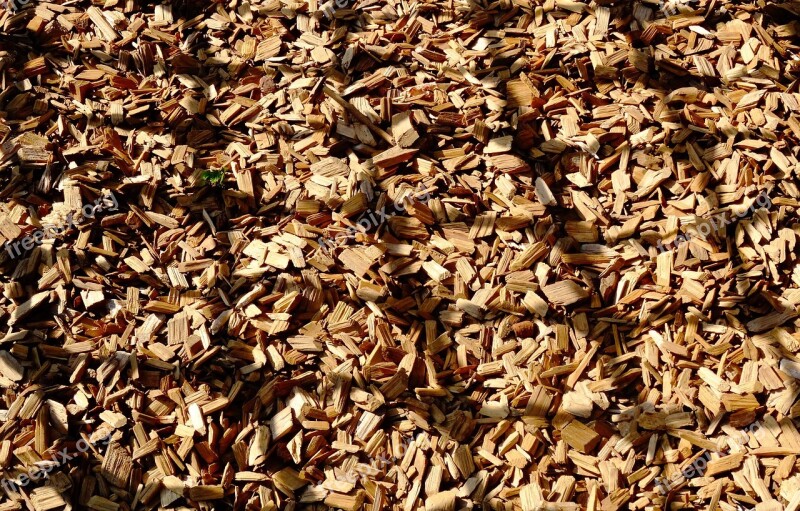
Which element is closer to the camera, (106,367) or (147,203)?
(106,367)

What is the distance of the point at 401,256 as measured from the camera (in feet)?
9.58

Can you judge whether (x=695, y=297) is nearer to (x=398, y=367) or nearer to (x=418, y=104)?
(x=398, y=367)

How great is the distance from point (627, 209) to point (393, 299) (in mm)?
983

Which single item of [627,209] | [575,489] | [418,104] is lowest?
[575,489]

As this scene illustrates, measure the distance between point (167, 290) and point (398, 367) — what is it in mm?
920

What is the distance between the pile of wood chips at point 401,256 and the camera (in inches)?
101

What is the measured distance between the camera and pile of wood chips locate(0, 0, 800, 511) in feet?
8.39

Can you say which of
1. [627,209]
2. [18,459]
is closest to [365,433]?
[18,459]

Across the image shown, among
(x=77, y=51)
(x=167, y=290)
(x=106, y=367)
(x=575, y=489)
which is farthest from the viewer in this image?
(x=77, y=51)

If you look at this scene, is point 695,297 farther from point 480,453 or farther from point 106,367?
point 106,367

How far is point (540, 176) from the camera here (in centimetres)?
309

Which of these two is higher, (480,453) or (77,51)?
(77,51)

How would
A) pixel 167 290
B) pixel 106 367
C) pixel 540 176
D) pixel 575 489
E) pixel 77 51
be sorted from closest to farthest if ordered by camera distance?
pixel 575 489 < pixel 106 367 < pixel 167 290 < pixel 540 176 < pixel 77 51

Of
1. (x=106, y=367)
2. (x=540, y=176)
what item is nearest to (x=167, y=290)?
(x=106, y=367)
